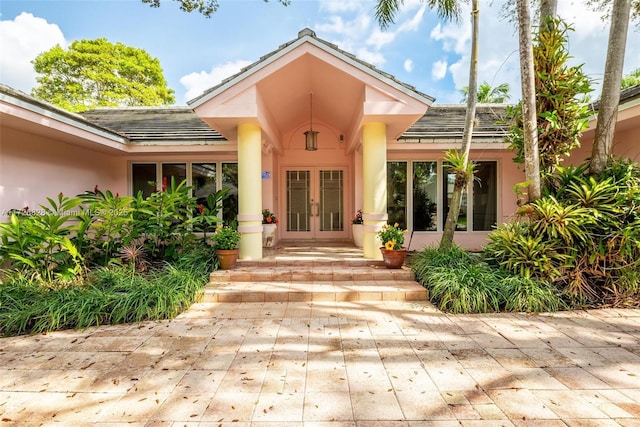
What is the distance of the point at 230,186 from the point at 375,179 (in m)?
4.63

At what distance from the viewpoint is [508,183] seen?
858 centimetres

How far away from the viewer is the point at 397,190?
Answer: 29.0ft

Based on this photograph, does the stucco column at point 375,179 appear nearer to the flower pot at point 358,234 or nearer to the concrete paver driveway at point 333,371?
the flower pot at point 358,234

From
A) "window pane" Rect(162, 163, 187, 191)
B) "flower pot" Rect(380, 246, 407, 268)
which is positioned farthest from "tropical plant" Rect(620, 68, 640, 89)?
"window pane" Rect(162, 163, 187, 191)

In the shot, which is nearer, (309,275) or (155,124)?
(309,275)

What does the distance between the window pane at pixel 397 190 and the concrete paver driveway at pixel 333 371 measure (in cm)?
466

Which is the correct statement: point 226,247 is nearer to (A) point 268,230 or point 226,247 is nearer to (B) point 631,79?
(A) point 268,230

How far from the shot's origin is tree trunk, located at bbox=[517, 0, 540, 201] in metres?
4.84

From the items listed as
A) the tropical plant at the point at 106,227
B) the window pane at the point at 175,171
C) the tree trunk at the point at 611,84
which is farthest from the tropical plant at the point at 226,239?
the tree trunk at the point at 611,84

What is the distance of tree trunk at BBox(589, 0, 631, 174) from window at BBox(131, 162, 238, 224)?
8.00 m

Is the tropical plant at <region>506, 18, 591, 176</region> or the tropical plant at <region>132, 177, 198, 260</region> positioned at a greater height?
the tropical plant at <region>506, 18, 591, 176</region>

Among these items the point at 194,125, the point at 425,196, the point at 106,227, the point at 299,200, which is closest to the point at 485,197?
the point at 425,196

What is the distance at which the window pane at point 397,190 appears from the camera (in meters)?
8.79

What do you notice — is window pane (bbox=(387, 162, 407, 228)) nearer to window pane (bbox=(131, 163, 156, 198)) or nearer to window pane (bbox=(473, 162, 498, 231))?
window pane (bbox=(473, 162, 498, 231))
